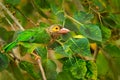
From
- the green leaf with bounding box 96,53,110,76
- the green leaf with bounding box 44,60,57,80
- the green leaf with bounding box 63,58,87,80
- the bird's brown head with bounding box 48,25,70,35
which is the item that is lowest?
the green leaf with bounding box 96,53,110,76

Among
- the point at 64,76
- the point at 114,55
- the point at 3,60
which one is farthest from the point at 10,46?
the point at 114,55

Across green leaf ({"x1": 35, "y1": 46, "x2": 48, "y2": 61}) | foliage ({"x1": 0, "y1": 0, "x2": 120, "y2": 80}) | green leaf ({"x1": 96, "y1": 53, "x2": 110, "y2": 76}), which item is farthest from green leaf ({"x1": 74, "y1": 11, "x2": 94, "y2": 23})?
green leaf ({"x1": 96, "y1": 53, "x2": 110, "y2": 76})

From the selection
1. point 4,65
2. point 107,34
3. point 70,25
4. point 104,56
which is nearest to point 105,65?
point 104,56

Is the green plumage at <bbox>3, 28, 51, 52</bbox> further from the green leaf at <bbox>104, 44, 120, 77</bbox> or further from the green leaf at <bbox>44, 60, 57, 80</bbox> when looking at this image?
the green leaf at <bbox>104, 44, 120, 77</bbox>

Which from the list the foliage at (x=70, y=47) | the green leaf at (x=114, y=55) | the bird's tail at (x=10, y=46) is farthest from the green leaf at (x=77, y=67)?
the green leaf at (x=114, y=55)

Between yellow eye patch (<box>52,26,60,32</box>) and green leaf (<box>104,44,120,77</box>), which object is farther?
green leaf (<box>104,44,120,77</box>)

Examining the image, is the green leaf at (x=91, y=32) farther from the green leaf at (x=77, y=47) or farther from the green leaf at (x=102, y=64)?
the green leaf at (x=102, y=64)

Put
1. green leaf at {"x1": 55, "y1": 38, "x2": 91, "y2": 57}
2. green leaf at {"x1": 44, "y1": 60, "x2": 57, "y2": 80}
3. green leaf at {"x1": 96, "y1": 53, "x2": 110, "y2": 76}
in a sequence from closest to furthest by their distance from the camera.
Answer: green leaf at {"x1": 55, "y1": 38, "x2": 91, "y2": 57} → green leaf at {"x1": 44, "y1": 60, "x2": 57, "y2": 80} → green leaf at {"x1": 96, "y1": 53, "x2": 110, "y2": 76}

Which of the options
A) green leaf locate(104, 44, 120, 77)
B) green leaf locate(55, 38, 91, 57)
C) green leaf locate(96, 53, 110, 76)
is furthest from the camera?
green leaf locate(96, 53, 110, 76)

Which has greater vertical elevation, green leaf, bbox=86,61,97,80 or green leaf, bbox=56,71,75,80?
green leaf, bbox=86,61,97,80
